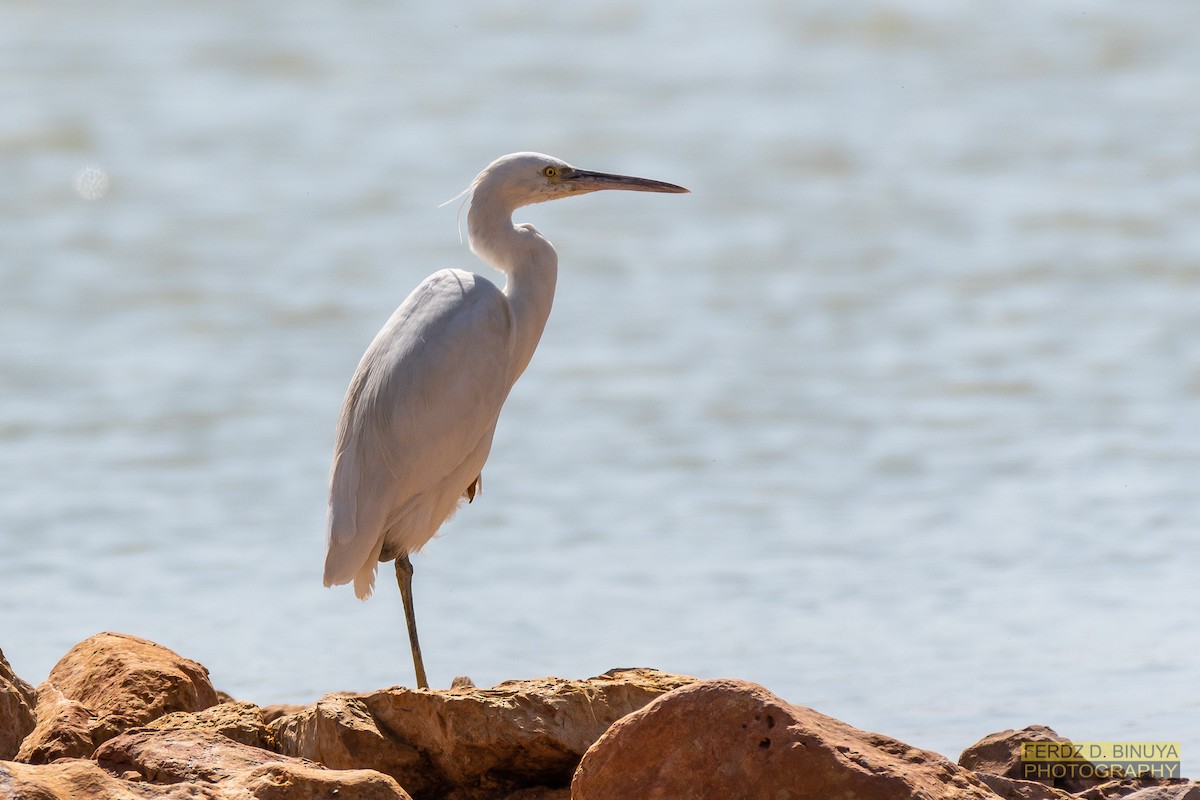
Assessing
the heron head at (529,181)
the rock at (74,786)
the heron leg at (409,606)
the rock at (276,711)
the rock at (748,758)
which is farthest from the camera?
the heron head at (529,181)

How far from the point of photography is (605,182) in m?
5.59

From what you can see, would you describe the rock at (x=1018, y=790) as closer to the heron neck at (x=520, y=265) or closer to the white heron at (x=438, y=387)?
the white heron at (x=438, y=387)

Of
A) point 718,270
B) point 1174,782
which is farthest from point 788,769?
point 718,270

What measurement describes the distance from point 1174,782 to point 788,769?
1.09 m

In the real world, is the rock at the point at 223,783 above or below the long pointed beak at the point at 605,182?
below

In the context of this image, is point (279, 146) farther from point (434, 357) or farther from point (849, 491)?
point (434, 357)

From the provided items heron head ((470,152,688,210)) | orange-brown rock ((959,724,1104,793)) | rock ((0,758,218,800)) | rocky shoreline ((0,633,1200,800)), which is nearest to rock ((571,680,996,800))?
rocky shoreline ((0,633,1200,800))

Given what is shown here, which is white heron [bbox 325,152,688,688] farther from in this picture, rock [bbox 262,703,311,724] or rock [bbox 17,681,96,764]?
rock [bbox 17,681,96,764]

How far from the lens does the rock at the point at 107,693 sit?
3.61 meters

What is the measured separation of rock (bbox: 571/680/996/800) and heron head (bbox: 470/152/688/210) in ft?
8.49

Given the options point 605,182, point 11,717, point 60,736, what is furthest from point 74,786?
point 605,182

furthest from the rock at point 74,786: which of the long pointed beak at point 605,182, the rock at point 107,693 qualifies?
the long pointed beak at point 605,182

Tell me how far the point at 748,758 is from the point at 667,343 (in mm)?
7554

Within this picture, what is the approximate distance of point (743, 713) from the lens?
10.5 feet
